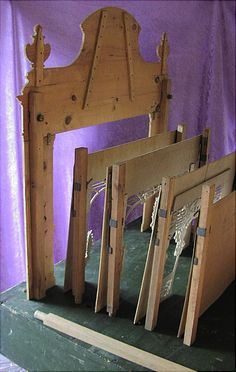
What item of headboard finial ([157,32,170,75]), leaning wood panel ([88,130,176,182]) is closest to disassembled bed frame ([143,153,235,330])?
leaning wood panel ([88,130,176,182])

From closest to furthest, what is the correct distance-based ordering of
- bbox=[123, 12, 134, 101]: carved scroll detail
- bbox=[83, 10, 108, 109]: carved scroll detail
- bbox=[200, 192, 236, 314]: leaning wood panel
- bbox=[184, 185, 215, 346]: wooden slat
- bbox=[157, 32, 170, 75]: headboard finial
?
bbox=[184, 185, 215, 346]: wooden slat < bbox=[200, 192, 236, 314]: leaning wood panel < bbox=[83, 10, 108, 109]: carved scroll detail < bbox=[123, 12, 134, 101]: carved scroll detail < bbox=[157, 32, 170, 75]: headboard finial

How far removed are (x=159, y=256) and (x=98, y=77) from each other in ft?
1.89

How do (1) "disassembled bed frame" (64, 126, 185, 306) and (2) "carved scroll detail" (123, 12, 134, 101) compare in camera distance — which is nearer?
(1) "disassembled bed frame" (64, 126, 185, 306)

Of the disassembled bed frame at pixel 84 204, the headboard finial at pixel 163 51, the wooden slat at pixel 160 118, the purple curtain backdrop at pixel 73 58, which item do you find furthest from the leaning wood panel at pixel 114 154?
the purple curtain backdrop at pixel 73 58

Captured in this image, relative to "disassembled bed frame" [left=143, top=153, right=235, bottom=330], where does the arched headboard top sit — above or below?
above

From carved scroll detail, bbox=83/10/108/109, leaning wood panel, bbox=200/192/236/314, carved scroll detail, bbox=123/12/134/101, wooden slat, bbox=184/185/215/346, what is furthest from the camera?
carved scroll detail, bbox=123/12/134/101

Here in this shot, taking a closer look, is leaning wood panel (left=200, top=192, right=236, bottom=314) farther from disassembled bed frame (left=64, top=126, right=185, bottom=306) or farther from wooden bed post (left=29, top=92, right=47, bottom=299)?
wooden bed post (left=29, top=92, right=47, bottom=299)

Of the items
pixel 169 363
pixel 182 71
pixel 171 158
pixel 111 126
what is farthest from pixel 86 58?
pixel 169 363

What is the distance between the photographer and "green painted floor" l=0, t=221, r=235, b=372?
1.11 metres

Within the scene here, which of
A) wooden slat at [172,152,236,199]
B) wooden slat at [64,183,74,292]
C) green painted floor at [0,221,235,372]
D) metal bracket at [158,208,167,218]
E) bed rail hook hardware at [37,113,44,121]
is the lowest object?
green painted floor at [0,221,235,372]

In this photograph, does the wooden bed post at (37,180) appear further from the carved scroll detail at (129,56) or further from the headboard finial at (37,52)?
the carved scroll detail at (129,56)

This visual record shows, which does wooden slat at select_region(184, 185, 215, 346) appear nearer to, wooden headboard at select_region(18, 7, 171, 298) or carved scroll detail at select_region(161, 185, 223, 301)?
carved scroll detail at select_region(161, 185, 223, 301)

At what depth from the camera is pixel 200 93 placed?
189cm

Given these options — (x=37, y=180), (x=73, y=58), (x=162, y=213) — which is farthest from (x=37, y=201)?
(x=73, y=58)
